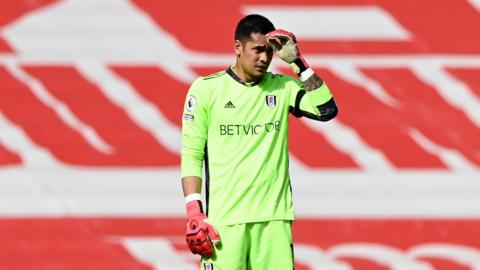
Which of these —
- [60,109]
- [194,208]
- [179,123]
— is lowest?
[194,208]

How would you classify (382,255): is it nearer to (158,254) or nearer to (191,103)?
(158,254)

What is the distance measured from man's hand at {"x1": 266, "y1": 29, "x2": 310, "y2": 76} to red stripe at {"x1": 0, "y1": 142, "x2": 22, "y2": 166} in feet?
8.12

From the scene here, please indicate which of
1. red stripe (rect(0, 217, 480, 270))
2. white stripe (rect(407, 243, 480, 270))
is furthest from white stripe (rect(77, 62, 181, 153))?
white stripe (rect(407, 243, 480, 270))

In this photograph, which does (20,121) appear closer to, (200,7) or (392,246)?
(200,7)

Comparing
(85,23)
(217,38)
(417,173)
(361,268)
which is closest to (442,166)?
(417,173)

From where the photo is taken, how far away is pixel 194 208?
4414mm

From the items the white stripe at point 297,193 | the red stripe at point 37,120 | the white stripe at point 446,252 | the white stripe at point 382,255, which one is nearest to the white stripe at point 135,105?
the white stripe at point 297,193

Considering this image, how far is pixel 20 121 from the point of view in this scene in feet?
20.9

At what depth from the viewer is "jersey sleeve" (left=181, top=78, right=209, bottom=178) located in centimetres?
445

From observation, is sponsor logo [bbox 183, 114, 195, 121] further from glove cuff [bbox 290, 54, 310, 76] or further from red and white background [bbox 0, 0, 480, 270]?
red and white background [bbox 0, 0, 480, 270]

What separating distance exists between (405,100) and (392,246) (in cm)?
79

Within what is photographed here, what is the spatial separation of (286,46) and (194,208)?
0.69 m

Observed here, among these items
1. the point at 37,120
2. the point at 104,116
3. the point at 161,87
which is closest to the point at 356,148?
the point at 161,87

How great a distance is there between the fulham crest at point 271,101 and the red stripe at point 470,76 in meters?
2.08
